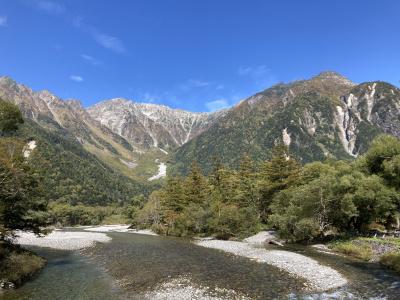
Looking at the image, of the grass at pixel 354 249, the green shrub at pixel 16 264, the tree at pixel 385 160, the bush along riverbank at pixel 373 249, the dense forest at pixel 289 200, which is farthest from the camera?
the tree at pixel 385 160

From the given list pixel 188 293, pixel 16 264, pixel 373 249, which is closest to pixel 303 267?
pixel 373 249

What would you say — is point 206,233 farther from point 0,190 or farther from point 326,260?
point 0,190

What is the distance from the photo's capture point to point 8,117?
3694 cm

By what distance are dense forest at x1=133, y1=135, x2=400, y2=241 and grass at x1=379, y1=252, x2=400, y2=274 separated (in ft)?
44.1

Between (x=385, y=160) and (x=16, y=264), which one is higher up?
(x=385, y=160)

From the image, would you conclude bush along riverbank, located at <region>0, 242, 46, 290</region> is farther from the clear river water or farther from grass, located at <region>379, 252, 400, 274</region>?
grass, located at <region>379, 252, 400, 274</region>

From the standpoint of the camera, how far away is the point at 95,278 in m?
31.6

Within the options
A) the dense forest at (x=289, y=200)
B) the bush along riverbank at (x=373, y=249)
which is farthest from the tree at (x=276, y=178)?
the bush along riverbank at (x=373, y=249)

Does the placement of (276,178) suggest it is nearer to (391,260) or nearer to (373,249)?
(373,249)

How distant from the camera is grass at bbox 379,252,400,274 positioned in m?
32.3

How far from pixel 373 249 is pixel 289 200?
26204 mm

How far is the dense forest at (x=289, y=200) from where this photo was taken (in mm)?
51156

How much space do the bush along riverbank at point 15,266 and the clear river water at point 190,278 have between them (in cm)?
96

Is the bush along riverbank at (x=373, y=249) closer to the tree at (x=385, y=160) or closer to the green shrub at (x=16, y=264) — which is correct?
the tree at (x=385, y=160)
